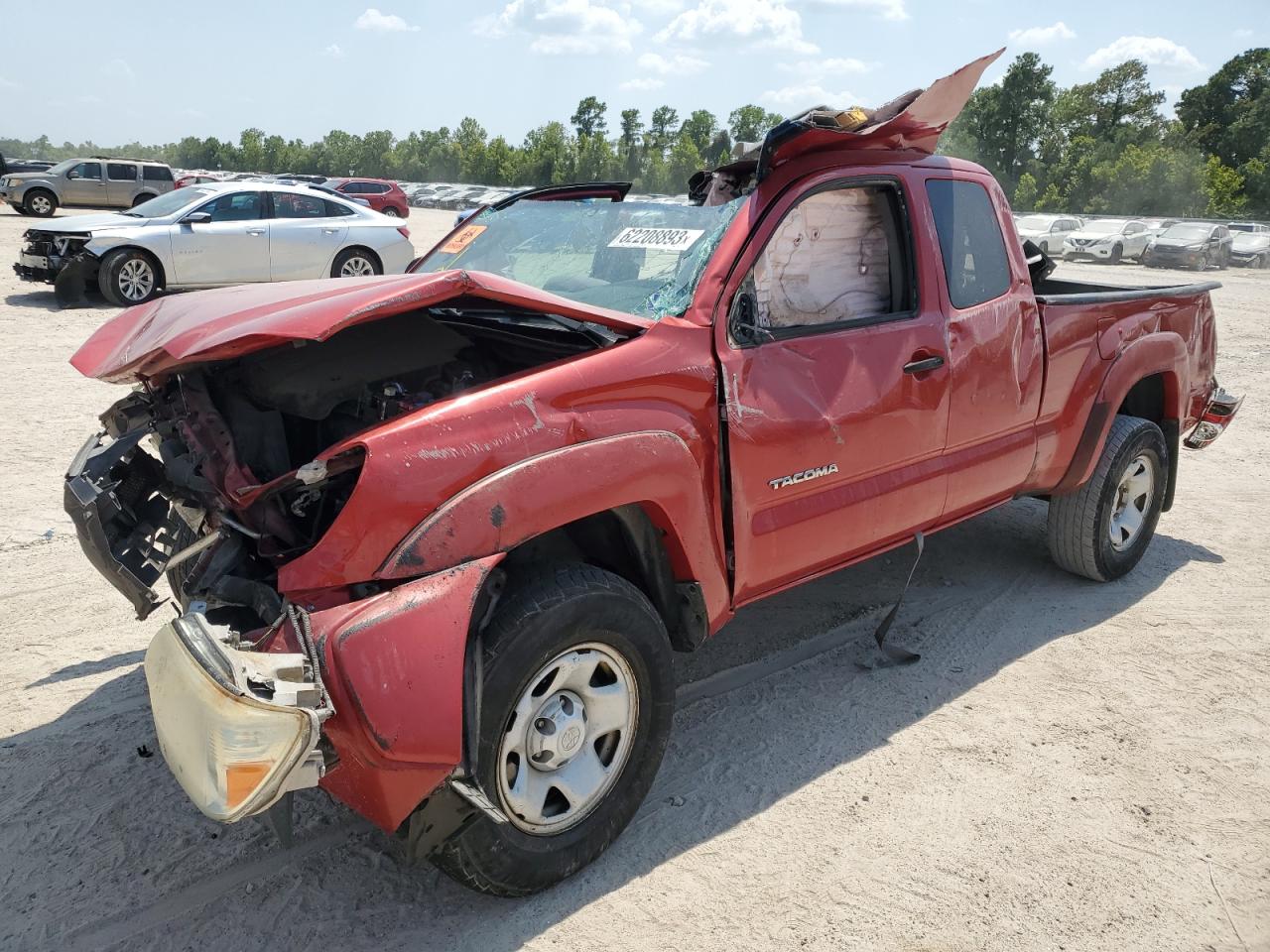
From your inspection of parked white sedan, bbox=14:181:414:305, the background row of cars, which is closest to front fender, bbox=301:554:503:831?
parked white sedan, bbox=14:181:414:305

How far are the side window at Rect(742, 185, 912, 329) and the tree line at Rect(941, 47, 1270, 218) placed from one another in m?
45.3

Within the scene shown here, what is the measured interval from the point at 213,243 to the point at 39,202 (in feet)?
59.8

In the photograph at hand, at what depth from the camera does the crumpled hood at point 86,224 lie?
12622 mm

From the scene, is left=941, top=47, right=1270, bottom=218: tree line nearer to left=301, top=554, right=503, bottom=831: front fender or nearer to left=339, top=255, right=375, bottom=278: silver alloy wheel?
left=339, top=255, right=375, bottom=278: silver alloy wheel

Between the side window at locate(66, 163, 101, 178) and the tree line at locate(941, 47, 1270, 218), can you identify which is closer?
the side window at locate(66, 163, 101, 178)

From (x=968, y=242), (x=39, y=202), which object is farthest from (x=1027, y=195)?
(x=968, y=242)

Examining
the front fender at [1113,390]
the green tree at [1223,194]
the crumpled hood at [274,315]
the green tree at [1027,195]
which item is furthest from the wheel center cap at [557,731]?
the green tree at [1027,195]

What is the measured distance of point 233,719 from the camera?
2057mm

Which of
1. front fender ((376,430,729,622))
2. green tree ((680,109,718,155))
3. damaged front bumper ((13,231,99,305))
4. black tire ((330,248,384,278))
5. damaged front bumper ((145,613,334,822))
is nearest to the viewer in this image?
damaged front bumper ((145,613,334,822))

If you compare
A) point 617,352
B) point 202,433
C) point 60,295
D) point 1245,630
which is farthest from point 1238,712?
point 60,295

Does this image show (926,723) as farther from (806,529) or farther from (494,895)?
(494,895)

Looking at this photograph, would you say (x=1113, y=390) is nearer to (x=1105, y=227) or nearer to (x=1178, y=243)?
(x=1178, y=243)

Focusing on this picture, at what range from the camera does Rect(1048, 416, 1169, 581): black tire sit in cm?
486

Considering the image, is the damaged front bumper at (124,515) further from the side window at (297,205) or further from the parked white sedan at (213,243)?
the side window at (297,205)
